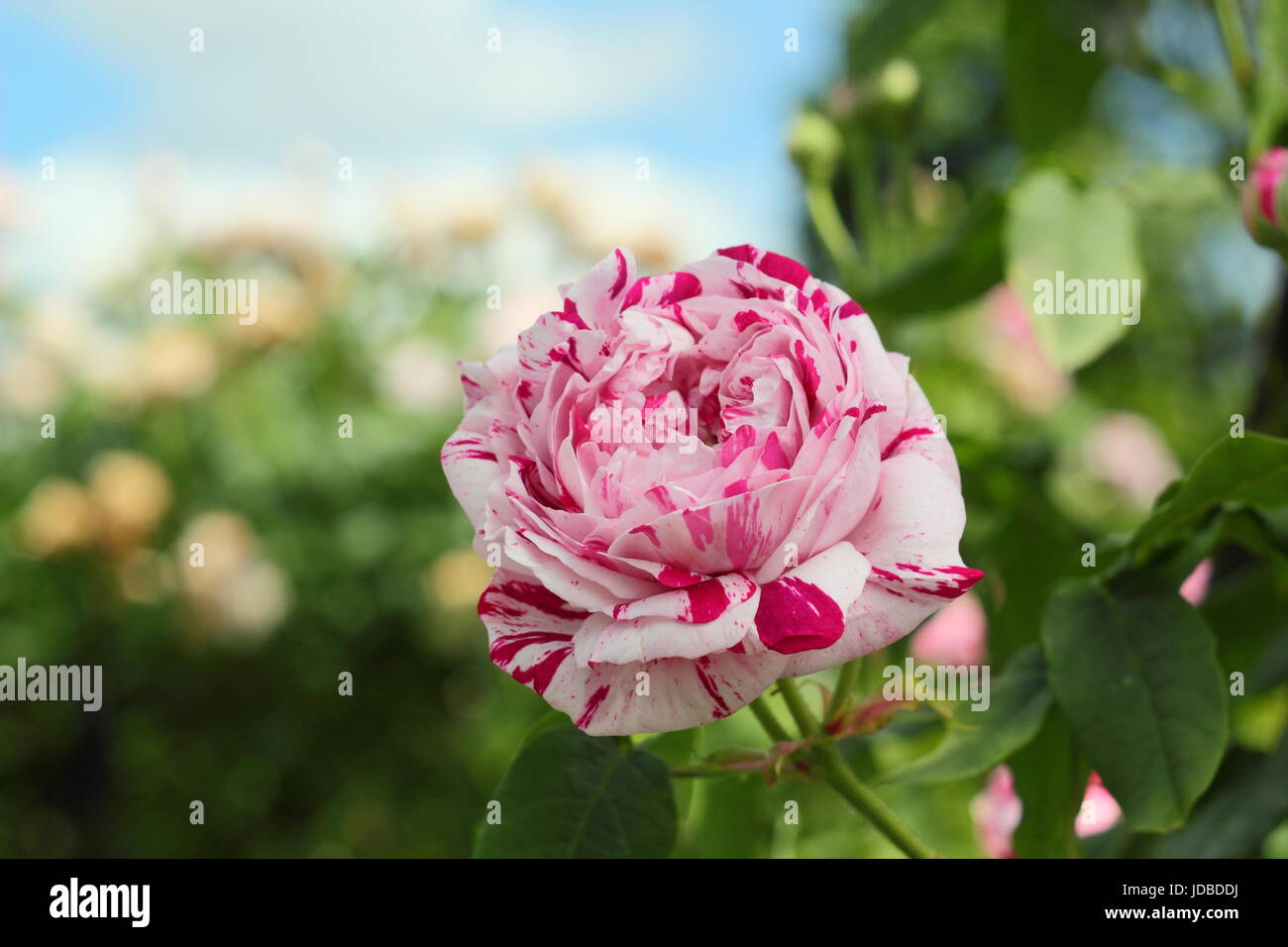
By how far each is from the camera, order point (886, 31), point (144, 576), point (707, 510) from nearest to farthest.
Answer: point (707, 510)
point (886, 31)
point (144, 576)

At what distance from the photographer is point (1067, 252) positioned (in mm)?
493

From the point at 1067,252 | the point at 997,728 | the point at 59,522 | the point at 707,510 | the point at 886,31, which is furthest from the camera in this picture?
the point at 59,522

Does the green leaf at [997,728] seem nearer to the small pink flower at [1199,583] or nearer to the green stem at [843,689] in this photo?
the green stem at [843,689]

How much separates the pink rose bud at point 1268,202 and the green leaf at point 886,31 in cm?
21

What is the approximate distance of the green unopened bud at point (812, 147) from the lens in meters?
0.79

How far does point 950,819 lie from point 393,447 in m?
0.84

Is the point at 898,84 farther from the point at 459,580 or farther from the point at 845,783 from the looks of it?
the point at 459,580

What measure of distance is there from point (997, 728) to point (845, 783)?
71mm

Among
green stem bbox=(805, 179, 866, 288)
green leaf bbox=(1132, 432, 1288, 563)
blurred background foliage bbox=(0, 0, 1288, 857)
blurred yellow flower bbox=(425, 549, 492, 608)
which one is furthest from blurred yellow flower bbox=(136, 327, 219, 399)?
green leaf bbox=(1132, 432, 1288, 563)

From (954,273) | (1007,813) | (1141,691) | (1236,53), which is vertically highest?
(1236,53)

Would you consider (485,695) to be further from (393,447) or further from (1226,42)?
(1226,42)

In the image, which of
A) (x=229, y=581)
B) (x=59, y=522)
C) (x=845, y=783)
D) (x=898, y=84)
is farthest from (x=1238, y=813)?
(x=59, y=522)

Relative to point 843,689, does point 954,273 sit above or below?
above
